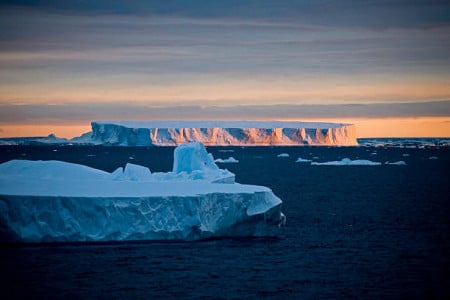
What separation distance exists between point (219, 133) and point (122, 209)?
85.6 metres

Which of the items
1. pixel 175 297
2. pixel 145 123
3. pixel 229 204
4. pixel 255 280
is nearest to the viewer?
pixel 175 297

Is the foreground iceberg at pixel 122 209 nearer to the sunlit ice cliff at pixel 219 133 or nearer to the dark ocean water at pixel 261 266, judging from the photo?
the dark ocean water at pixel 261 266

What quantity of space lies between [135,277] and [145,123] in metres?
96.5

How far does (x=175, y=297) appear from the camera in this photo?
48.5 ft

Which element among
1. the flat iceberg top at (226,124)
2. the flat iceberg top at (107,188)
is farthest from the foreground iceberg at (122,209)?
the flat iceberg top at (226,124)

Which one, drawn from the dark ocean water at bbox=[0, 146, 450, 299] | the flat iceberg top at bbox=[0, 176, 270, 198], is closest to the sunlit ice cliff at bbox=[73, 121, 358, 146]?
the dark ocean water at bbox=[0, 146, 450, 299]

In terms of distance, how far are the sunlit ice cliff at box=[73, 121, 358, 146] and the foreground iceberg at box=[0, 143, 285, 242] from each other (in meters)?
78.1

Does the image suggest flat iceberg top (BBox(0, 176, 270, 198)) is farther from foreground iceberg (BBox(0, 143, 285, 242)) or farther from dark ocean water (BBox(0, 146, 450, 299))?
dark ocean water (BBox(0, 146, 450, 299))

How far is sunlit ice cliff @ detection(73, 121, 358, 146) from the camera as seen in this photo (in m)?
101

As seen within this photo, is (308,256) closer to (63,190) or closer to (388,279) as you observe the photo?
(388,279)

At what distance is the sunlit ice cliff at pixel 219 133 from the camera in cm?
10056

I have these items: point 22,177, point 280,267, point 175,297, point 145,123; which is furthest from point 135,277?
point 145,123

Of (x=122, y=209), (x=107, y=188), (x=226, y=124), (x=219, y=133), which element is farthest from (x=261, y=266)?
(x=226, y=124)

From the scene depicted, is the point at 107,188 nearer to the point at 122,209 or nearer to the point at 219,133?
the point at 122,209
